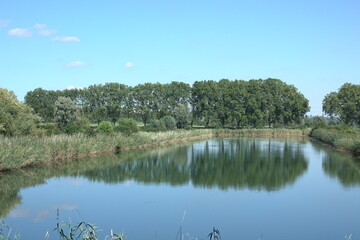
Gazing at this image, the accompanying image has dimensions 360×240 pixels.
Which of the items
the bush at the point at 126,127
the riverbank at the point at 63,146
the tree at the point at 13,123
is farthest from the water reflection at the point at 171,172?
the bush at the point at 126,127

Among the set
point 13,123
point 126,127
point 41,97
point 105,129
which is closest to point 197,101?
point 41,97

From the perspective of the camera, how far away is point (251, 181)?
682 inches

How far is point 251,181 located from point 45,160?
404 inches

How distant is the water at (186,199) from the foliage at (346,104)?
35346 mm

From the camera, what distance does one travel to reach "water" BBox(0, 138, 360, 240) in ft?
32.4

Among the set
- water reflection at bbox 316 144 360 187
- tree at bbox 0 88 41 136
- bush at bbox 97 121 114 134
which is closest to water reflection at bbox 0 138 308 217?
water reflection at bbox 316 144 360 187

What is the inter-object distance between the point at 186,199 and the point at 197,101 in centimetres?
5053

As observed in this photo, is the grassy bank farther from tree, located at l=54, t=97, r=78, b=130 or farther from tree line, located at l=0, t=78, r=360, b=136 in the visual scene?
tree, located at l=54, t=97, r=78, b=130

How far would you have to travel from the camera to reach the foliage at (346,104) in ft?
180

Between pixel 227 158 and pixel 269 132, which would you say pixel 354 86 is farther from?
pixel 227 158

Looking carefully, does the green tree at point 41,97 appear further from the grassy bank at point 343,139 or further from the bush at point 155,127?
the grassy bank at point 343,139

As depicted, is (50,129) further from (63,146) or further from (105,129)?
(63,146)

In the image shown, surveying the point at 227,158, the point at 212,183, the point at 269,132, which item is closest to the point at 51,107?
the point at 269,132

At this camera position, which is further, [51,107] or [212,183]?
[51,107]
